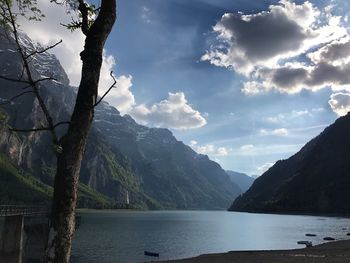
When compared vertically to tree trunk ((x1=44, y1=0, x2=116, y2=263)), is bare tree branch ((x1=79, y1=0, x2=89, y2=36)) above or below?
above

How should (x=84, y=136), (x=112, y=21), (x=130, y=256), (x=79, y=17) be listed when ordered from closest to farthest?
(x=84, y=136)
(x=112, y=21)
(x=79, y=17)
(x=130, y=256)

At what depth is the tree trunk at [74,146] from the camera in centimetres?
747

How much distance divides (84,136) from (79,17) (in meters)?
3.27

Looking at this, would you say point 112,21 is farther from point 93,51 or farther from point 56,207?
point 56,207

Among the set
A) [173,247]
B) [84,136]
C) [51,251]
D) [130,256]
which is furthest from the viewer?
[173,247]

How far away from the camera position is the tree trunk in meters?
7.47

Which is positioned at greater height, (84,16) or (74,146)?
(84,16)

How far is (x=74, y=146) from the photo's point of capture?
25.8 ft

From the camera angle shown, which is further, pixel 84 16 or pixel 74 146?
pixel 84 16

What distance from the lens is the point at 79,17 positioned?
9.79 metres

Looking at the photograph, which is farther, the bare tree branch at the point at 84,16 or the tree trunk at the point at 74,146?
the bare tree branch at the point at 84,16

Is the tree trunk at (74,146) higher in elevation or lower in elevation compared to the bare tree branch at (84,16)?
lower

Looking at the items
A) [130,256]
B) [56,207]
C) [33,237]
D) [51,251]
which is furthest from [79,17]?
[33,237]

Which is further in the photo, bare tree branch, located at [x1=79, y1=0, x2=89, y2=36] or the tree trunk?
bare tree branch, located at [x1=79, y1=0, x2=89, y2=36]
